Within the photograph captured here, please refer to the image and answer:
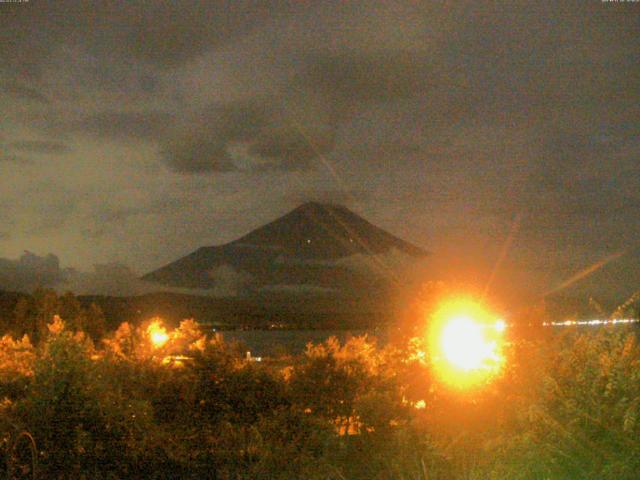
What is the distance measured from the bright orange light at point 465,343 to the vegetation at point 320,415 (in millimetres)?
278

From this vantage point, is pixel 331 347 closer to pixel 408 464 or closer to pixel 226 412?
pixel 226 412

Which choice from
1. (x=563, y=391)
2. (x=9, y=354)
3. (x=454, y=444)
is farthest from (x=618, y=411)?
(x=9, y=354)

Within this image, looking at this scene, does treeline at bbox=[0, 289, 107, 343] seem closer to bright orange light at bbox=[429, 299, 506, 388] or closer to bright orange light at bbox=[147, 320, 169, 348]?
bright orange light at bbox=[147, 320, 169, 348]

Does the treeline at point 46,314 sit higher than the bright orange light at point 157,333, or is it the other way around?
the treeline at point 46,314

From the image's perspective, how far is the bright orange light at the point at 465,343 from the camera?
10344 millimetres

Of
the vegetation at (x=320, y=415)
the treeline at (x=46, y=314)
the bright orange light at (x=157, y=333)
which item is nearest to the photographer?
the vegetation at (x=320, y=415)

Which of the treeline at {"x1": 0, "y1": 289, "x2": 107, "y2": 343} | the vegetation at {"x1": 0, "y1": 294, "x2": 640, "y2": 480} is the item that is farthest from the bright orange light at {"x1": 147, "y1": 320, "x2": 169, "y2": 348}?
the treeline at {"x1": 0, "y1": 289, "x2": 107, "y2": 343}

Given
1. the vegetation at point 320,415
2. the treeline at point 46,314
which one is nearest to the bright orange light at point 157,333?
the vegetation at point 320,415

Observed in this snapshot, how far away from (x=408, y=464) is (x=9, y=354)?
7.94 meters

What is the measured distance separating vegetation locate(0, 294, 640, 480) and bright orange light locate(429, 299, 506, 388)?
28 centimetres

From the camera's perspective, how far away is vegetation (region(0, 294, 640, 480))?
21.8 ft

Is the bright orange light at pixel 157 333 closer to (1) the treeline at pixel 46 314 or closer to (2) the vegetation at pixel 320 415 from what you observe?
(2) the vegetation at pixel 320 415

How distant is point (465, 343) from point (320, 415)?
264cm

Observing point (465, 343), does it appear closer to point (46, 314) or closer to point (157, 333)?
point (157, 333)
